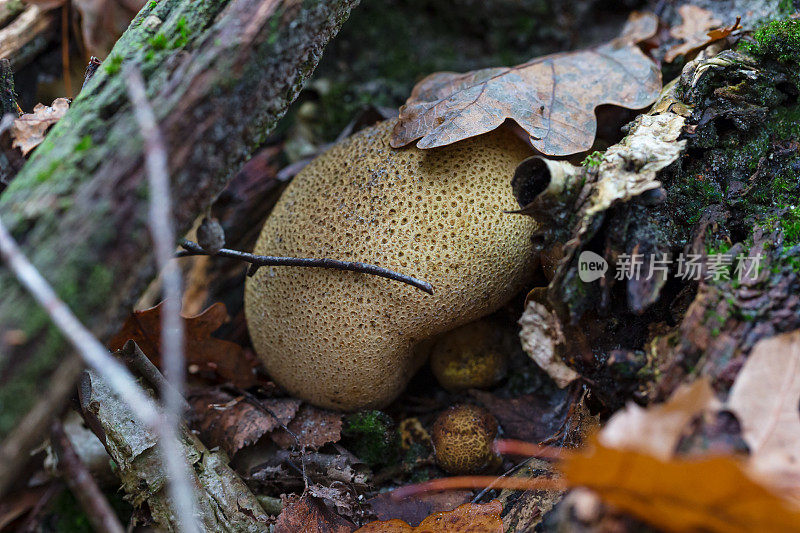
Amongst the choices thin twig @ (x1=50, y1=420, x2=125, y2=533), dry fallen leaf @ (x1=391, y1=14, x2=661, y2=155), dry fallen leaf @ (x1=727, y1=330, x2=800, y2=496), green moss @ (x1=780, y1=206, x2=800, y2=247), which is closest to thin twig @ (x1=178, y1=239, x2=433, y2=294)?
dry fallen leaf @ (x1=391, y1=14, x2=661, y2=155)

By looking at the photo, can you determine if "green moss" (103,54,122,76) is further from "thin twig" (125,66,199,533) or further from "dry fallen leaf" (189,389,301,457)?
"dry fallen leaf" (189,389,301,457)

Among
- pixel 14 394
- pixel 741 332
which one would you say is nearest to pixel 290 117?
pixel 14 394

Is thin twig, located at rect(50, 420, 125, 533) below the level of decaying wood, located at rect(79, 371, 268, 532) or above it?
above

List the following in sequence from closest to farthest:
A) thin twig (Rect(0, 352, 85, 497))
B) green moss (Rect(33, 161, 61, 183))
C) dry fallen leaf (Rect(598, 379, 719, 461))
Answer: dry fallen leaf (Rect(598, 379, 719, 461)), thin twig (Rect(0, 352, 85, 497)), green moss (Rect(33, 161, 61, 183))

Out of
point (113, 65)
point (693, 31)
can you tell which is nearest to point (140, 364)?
point (113, 65)

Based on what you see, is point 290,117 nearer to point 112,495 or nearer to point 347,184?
point 347,184

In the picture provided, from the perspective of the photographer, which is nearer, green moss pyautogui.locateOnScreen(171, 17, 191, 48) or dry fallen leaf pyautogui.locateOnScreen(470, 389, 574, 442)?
green moss pyautogui.locateOnScreen(171, 17, 191, 48)
